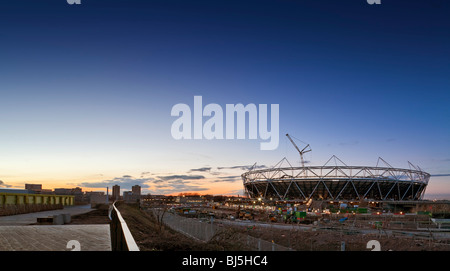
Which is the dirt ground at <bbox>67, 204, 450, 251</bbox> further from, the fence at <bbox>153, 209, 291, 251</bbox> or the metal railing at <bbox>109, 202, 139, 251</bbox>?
the metal railing at <bbox>109, 202, 139, 251</bbox>

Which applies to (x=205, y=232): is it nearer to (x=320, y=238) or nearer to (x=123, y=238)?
(x=320, y=238)

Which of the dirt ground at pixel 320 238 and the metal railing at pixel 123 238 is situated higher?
the metal railing at pixel 123 238

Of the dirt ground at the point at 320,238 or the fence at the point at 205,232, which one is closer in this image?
the fence at the point at 205,232

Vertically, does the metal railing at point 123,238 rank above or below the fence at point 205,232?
above

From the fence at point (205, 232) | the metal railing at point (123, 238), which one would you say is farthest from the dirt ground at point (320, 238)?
the metal railing at point (123, 238)

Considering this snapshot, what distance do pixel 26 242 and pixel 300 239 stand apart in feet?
94.7

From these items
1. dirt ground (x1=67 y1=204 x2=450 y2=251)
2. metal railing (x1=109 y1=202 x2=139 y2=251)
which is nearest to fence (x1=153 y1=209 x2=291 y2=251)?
dirt ground (x1=67 y1=204 x2=450 y2=251)

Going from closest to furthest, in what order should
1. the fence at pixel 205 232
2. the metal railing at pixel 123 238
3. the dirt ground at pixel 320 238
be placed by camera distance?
the metal railing at pixel 123 238, the fence at pixel 205 232, the dirt ground at pixel 320 238

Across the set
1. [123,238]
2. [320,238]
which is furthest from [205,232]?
[123,238]

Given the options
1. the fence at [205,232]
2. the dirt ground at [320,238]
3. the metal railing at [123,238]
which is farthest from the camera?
the dirt ground at [320,238]

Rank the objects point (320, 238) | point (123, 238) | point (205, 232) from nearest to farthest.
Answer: point (123, 238), point (205, 232), point (320, 238)

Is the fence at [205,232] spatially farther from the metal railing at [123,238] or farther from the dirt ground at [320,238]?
the metal railing at [123,238]

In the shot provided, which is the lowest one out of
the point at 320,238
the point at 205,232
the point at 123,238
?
the point at 320,238

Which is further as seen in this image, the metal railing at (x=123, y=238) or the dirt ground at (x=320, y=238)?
the dirt ground at (x=320, y=238)
